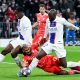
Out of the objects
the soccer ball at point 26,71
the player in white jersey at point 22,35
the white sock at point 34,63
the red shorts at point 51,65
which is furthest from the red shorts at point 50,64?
the white sock at point 34,63

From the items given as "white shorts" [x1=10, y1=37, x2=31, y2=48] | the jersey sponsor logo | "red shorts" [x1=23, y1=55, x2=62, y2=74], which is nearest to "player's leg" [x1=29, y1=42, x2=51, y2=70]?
the jersey sponsor logo

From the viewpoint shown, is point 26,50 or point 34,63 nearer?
point 34,63

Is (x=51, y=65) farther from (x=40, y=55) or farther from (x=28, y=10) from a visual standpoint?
(x=28, y=10)

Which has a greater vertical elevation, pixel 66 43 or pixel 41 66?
pixel 41 66

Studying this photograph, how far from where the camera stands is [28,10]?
36.8m

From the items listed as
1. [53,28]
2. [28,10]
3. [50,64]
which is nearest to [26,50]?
[50,64]

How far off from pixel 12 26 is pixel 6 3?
4.61 meters

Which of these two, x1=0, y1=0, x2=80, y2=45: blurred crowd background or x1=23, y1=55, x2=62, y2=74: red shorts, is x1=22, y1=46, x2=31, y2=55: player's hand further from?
x1=0, y1=0, x2=80, y2=45: blurred crowd background

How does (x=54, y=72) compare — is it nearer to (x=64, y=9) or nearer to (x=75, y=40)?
(x=75, y=40)

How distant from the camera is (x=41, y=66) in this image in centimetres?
1593

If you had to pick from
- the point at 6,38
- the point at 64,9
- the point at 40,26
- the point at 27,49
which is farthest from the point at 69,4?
the point at 27,49

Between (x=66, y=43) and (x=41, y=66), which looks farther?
(x=66, y=43)

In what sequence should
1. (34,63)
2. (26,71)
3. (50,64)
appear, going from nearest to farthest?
(34,63)
(26,71)
(50,64)

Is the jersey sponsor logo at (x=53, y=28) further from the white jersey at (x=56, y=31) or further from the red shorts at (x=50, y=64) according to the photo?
the red shorts at (x=50, y=64)
